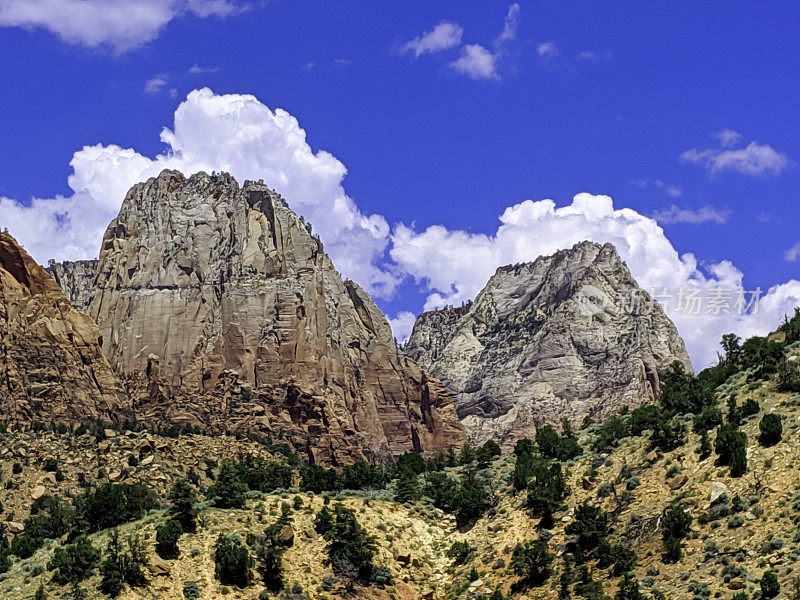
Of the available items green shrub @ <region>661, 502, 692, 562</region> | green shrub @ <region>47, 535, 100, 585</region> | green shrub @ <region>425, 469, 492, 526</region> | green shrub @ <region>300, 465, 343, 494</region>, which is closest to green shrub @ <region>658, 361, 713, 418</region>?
green shrub @ <region>425, 469, 492, 526</region>

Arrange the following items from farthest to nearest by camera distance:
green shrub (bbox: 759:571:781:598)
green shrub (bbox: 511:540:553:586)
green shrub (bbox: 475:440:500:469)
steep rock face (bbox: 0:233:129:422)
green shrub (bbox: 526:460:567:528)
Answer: steep rock face (bbox: 0:233:129:422)
green shrub (bbox: 475:440:500:469)
green shrub (bbox: 526:460:567:528)
green shrub (bbox: 511:540:553:586)
green shrub (bbox: 759:571:781:598)

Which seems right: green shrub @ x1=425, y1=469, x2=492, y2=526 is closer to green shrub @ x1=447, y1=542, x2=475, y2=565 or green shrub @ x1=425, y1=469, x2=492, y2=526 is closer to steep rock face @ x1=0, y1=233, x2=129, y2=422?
green shrub @ x1=447, y1=542, x2=475, y2=565

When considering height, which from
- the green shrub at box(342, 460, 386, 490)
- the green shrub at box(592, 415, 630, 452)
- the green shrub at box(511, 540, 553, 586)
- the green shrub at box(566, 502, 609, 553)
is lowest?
the green shrub at box(511, 540, 553, 586)

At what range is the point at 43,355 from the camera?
166 m

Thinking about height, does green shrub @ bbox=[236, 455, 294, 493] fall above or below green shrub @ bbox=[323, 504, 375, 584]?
above

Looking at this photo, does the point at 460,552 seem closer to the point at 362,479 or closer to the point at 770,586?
the point at 362,479

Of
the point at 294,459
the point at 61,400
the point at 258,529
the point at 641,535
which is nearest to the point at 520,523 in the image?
the point at 641,535

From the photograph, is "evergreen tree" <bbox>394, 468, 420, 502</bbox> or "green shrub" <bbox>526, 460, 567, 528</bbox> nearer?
"green shrub" <bbox>526, 460, 567, 528</bbox>

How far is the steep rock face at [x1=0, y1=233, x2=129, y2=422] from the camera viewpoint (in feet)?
520

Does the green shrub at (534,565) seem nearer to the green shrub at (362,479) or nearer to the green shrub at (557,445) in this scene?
the green shrub at (557,445)

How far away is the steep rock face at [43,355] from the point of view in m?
158

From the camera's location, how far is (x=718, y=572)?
2328 inches

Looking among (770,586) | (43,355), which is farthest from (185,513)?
(43,355)

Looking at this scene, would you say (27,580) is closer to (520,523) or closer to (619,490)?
(520,523)
